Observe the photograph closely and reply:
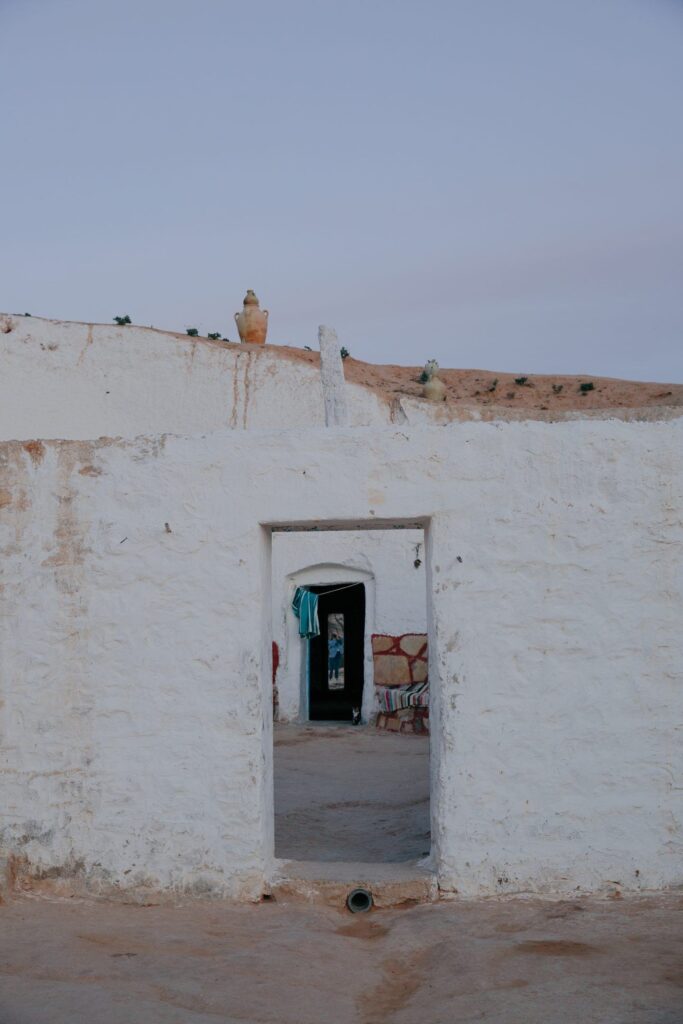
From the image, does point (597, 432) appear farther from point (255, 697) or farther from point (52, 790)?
point (52, 790)

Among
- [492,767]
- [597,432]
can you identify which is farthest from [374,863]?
[597,432]

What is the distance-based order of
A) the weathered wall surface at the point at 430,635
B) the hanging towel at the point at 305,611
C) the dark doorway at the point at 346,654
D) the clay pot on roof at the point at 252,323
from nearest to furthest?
the weathered wall surface at the point at 430,635 → the hanging towel at the point at 305,611 → the clay pot on roof at the point at 252,323 → the dark doorway at the point at 346,654

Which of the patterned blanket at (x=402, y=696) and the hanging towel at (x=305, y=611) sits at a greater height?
the hanging towel at (x=305, y=611)

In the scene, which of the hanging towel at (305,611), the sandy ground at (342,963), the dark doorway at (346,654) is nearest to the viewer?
the sandy ground at (342,963)

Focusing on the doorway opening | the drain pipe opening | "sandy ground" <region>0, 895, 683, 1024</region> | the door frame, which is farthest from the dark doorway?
"sandy ground" <region>0, 895, 683, 1024</region>

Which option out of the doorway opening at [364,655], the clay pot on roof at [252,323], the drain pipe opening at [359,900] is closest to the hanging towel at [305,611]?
the doorway opening at [364,655]

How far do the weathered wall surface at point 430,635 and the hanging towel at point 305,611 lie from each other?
28.0ft

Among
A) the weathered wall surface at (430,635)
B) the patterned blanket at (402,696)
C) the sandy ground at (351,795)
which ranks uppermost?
the weathered wall surface at (430,635)

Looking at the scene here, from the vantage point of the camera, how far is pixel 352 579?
557 inches

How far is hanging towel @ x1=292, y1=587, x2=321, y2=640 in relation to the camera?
14016 mm

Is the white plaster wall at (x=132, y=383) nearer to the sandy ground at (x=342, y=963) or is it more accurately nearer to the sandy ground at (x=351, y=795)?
the sandy ground at (x=351, y=795)

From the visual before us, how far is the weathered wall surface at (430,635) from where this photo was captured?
5.07 meters

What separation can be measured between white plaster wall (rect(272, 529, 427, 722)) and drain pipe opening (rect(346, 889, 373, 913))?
8.49m

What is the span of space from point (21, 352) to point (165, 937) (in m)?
12.3
